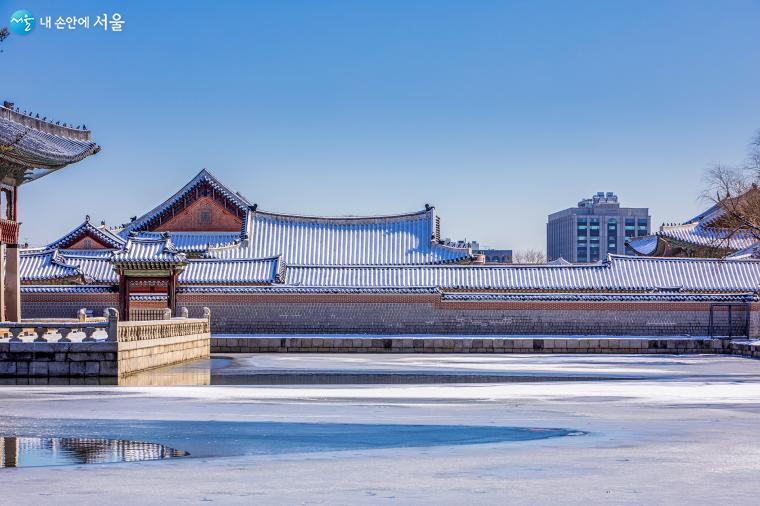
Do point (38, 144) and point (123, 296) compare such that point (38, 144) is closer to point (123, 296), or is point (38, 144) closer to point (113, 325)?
point (123, 296)

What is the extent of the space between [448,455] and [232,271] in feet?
114

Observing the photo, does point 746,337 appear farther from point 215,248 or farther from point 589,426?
point 589,426

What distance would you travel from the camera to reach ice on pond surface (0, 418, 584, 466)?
12.9 metres

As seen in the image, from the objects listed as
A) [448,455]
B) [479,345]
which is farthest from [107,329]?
[479,345]

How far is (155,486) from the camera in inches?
410


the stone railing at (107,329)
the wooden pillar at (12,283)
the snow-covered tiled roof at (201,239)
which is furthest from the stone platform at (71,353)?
the snow-covered tiled roof at (201,239)

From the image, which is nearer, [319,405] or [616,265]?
[319,405]

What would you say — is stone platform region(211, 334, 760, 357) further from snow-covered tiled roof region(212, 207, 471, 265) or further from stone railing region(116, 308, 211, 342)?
snow-covered tiled roof region(212, 207, 471, 265)

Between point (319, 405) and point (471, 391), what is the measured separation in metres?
4.49

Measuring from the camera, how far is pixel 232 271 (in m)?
46.6

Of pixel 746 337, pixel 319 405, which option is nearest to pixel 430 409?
pixel 319 405

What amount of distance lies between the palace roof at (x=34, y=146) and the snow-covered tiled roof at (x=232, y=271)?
6.64 metres

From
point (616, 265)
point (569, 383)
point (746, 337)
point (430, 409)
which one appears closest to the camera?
point (430, 409)

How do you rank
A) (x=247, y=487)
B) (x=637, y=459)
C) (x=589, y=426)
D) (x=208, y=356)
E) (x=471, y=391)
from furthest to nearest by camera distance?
(x=208, y=356)
(x=471, y=391)
(x=589, y=426)
(x=637, y=459)
(x=247, y=487)
